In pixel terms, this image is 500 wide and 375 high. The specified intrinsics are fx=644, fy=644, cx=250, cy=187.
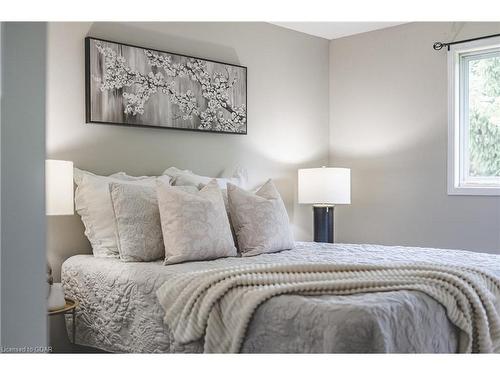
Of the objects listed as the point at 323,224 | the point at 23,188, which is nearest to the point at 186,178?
the point at 323,224

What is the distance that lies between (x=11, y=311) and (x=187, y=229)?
6.26ft

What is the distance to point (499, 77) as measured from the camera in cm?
468

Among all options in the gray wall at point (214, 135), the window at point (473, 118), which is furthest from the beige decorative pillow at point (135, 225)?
the window at point (473, 118)

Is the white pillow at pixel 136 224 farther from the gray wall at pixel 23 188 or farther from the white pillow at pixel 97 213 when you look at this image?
the gray wall at pixel 23 188

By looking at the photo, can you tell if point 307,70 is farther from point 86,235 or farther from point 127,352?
point 127,352

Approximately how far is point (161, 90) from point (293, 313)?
7.54 ft

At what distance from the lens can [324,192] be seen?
16.0 ft

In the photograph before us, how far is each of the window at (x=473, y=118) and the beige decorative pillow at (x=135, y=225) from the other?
244 cm

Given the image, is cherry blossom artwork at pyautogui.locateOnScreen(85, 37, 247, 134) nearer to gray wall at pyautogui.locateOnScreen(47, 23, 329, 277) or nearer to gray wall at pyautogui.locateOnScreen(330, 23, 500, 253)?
gray wall at pyautogui.locateOnScreen(47, 23, 329, 277)

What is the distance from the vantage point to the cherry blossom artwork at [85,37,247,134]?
3934 mm

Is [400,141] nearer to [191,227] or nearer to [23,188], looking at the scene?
[191,227]

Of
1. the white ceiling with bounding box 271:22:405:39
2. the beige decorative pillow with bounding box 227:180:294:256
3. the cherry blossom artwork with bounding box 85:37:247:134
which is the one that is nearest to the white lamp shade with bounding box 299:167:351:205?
the cherry blossom artwork with bounding box 85:37:247:134
